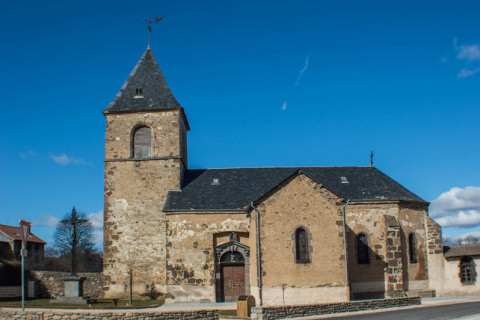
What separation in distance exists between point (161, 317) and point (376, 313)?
930 centimetres

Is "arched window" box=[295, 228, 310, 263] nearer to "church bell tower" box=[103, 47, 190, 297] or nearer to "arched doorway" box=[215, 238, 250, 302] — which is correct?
"arched doorway" box=[215, 238, 250, 302]

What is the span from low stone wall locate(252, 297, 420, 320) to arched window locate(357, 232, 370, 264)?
5.11 m

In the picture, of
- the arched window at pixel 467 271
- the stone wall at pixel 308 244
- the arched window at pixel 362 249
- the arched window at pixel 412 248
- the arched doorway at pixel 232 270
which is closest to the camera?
the stone wall at pixel 308 244

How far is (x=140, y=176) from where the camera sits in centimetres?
2962

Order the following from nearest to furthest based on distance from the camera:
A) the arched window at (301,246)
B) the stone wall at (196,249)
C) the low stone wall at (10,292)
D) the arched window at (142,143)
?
the arched window at (301,246), the stone wall at (196,249), the arched window at (142,143), the low stone wall at (10,292)

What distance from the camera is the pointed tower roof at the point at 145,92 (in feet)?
101

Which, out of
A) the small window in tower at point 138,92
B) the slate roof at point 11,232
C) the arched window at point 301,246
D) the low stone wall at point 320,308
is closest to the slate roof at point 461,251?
the low stone wall at point 320,308

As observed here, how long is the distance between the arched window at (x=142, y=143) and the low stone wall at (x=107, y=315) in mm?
14301

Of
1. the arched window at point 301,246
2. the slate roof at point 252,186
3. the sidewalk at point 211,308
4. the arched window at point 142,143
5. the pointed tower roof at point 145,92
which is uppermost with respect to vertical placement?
the pointed tower roof at point 145,92

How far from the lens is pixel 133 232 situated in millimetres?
28531

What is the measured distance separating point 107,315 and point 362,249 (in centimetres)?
1731

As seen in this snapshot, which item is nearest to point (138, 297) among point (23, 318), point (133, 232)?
point (133, 232)

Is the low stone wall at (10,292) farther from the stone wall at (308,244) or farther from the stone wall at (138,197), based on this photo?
the stone wall at (308,244)

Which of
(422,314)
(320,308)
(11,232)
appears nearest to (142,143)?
(320,308)
